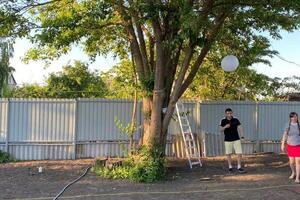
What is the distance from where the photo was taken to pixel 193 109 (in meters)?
17.9

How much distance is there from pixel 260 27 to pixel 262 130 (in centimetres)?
529

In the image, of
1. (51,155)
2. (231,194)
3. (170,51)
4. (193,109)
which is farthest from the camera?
(193,109)

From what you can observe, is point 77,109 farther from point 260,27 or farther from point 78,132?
point 260,27

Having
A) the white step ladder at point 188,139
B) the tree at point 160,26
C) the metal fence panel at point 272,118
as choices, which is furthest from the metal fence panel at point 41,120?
the metal fence panel at point 272,118

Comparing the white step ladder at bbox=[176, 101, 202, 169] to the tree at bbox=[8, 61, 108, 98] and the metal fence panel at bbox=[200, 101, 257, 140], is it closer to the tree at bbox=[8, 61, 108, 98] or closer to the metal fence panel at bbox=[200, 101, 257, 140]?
the metal fence panel at bbox=[200, 101, 257, 140]

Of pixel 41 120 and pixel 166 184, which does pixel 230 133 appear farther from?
pixel 41 120

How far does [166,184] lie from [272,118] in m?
8.07

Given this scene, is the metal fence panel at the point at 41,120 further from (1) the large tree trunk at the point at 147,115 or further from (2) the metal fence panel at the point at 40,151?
(1) the large tree trunk at the point at 147,115

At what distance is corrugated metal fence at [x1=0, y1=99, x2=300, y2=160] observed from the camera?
16.4m

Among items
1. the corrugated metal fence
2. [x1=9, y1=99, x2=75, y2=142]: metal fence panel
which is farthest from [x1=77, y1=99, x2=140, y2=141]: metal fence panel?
[x1=9, y1=99, x2=75, y2=142]: metal fence panel

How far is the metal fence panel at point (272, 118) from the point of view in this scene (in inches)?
734

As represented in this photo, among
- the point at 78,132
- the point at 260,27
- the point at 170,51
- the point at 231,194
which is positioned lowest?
the point at 231,194

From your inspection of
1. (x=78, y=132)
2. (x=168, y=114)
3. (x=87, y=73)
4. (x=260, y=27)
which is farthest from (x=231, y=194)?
(x=87, y=73)

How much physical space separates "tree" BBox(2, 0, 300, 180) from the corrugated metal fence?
107 inches
